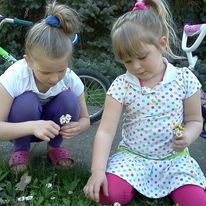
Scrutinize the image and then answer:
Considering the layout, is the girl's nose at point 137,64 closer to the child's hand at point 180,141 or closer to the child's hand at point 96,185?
the child's hand at point 180,141

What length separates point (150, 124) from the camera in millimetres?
2291

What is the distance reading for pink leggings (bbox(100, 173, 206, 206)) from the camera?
2.16 m

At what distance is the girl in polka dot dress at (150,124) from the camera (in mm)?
2160

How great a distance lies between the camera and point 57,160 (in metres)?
2.51

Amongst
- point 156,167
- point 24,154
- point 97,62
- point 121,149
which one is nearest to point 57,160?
point 24,154

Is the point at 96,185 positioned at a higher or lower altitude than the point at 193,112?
lower

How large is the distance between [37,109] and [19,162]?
29cm

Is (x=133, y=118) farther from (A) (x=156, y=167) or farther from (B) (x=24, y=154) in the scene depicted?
(B) (x=24, y=154)

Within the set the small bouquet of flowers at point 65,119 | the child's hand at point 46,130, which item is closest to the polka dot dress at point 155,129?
the small bouquet of flowers at point 65,119

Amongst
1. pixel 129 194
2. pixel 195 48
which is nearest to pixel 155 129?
pixel 129 194

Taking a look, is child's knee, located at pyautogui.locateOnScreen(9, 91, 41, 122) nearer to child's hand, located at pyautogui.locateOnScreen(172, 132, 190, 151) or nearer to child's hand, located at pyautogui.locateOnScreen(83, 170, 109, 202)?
child's hand, located at pyautogui.locateOnScreen(83, 170, 109, 202)

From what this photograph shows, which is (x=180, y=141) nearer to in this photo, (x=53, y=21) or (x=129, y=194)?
(x=129, y=194)

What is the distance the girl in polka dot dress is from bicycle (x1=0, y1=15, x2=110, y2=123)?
1.03m

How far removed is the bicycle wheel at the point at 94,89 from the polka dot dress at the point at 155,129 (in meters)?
1.06
